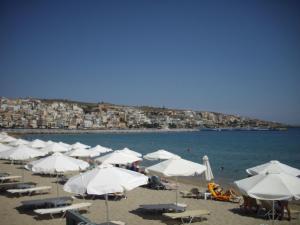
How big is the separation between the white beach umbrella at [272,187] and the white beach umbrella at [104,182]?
2730 mm

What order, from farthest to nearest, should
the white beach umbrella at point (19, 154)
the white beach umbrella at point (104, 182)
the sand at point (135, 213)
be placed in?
1. the white beach umbrella at point (19, 154)
2. the sand at point (135, 213)
3. the white beach umbrella at point (104, 182)

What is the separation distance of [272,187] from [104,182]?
415 cm

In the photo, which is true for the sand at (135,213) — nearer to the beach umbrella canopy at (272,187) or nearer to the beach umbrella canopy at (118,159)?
the beach umbrella canopy at (272,187)

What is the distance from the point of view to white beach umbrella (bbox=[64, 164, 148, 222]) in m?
8.34

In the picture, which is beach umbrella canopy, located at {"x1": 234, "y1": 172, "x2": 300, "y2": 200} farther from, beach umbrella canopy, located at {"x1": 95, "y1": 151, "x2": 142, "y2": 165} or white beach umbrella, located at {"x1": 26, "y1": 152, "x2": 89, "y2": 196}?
beach umbrella canopy, located at {"x1": 95, "y1": 151, "x2": 142, "y2": 165}

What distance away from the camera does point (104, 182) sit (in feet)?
27.9

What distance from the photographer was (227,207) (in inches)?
509

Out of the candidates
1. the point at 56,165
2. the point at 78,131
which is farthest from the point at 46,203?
the point at 78,131

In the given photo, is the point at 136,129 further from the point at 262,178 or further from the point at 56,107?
the point at 262,178

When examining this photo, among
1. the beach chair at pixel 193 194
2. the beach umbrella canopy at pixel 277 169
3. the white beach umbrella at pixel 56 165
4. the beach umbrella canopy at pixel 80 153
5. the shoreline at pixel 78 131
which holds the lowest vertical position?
the shoreline at pixel 78 131

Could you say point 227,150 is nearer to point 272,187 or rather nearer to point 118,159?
point 118,159

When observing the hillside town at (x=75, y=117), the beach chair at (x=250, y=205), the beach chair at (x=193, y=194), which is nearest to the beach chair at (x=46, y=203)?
the beach chair at (x=193, y=194)

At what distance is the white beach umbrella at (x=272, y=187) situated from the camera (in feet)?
28.6

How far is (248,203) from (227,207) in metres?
1.02
